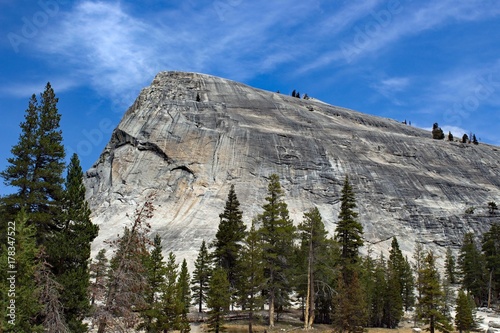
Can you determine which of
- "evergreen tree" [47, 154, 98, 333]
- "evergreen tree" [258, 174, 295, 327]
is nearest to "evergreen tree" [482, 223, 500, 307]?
"evergreen tree" [258, 174, 295, 327]

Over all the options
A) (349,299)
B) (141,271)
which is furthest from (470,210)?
(141,271)

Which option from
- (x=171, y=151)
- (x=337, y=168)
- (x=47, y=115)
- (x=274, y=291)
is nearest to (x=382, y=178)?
(x=337, y=168)

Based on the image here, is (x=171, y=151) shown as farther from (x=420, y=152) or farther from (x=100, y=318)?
(x=100, y=318)

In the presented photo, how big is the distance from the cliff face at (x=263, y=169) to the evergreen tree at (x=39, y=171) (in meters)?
40.8

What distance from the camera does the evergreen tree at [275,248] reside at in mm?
37406

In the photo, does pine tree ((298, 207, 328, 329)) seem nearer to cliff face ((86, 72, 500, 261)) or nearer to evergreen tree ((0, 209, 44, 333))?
evergreen tree ((0, 209, 44, 333))

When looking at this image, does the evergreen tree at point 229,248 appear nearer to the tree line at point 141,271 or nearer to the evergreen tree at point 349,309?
the tree line at point 141,271

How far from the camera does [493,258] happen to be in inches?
2486

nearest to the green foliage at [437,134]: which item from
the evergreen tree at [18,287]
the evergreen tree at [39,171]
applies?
the evergreen tree at [39,171]

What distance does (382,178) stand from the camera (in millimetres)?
94625

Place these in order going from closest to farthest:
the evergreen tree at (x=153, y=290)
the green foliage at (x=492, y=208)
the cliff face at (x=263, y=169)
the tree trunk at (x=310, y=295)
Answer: the evergreen tree at (x=153, y=290) → the tree trunk at (x=310, y=295) → the cliff face at (x=263, y=169) → the green foliage at (x=492, y=208)

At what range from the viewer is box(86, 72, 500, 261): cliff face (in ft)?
267

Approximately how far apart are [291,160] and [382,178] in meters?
19.7

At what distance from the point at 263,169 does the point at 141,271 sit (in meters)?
74.2
